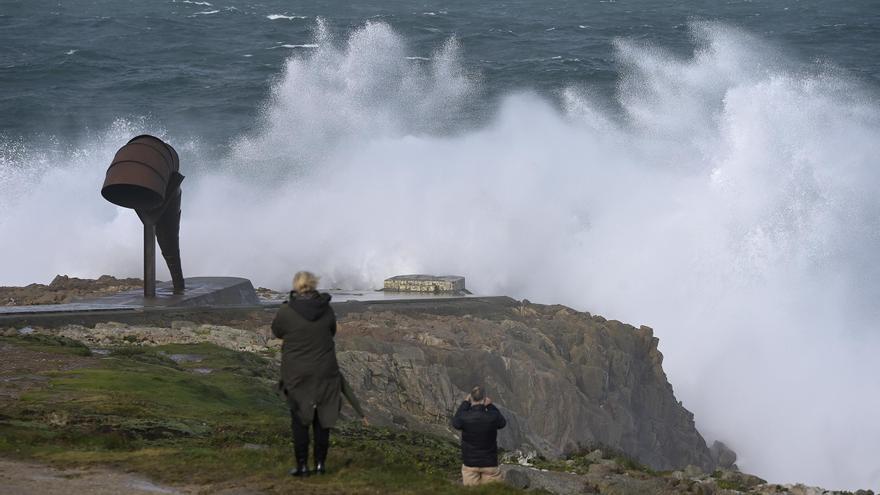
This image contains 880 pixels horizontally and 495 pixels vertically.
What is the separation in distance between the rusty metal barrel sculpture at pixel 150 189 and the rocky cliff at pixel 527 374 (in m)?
3.67

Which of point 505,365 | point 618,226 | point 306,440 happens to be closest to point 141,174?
point 505,365

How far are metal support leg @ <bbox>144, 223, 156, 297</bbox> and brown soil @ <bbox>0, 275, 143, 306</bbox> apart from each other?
75.7 inches

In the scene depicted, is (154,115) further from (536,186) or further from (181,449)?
(181,449)

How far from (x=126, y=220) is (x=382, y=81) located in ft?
80.1

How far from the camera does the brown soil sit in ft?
94.3

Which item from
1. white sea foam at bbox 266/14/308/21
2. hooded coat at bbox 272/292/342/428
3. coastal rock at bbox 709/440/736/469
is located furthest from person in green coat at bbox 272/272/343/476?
white sea foam at bbox 266/14/308/21

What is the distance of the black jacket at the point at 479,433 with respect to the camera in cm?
1290

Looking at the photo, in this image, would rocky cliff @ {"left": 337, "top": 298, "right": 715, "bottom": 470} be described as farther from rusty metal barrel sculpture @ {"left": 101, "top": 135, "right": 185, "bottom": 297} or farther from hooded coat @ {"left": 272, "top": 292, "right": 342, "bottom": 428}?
hooded coat @ {"left": 272, "top": 292, "right": 342, "bottom": 428}

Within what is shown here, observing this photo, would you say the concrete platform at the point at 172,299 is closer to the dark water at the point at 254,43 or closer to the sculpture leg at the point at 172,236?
the sculpture leg at the point at 172,236

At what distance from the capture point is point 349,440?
50.8 feet

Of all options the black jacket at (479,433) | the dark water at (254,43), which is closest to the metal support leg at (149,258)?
the black jacket at (479,433)

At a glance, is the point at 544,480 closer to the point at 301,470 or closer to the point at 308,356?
the point at 301,470

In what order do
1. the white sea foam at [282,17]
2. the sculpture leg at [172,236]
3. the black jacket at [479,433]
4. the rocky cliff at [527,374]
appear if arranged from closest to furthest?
the black jacket at [479,433] < the rocky cliff at [527,374] < the sculpture leg at [172,236] < the white sea foam at [282,17]

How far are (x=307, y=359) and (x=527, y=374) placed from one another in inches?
497
